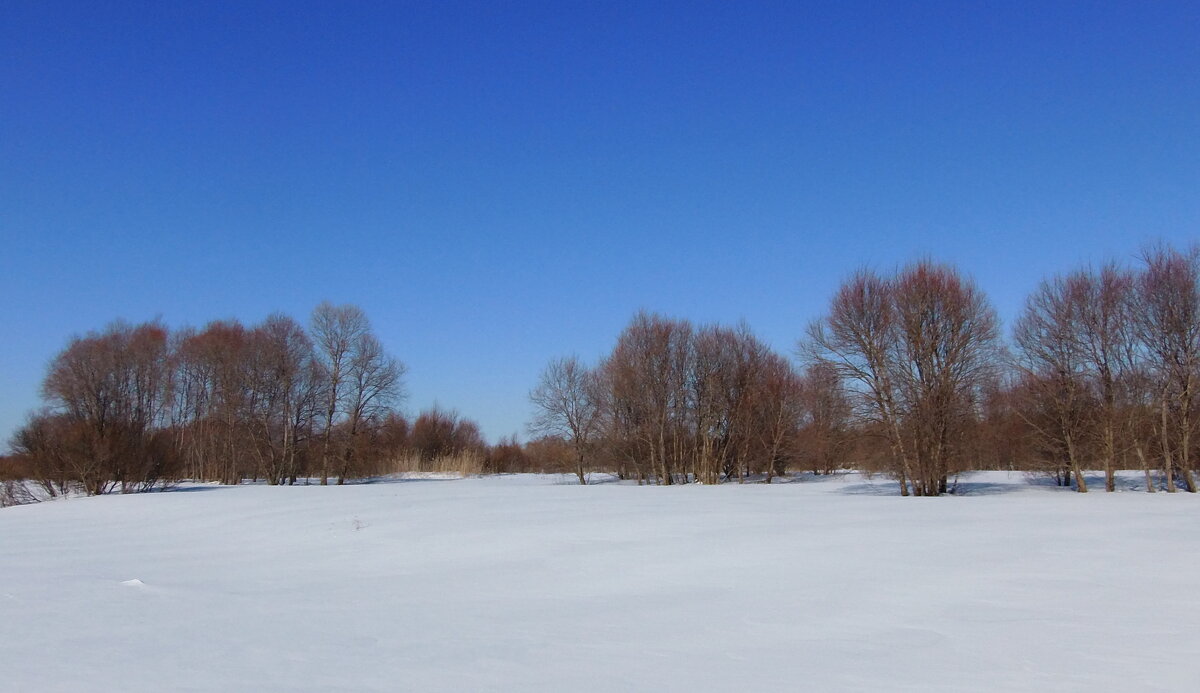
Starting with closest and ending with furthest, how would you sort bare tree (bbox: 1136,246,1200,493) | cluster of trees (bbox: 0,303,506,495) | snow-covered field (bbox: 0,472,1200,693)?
snow-covered field (bbox: 0,472,1200,693)
bare tree (bbox: 1136,246,1200,493)
cluster of trees (bbox: 0,303,506,495)

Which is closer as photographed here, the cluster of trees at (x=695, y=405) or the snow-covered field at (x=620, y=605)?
the snow-covered field at (x=620, y=605)

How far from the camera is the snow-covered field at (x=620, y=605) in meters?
6.29

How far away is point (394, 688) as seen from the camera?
5.95m

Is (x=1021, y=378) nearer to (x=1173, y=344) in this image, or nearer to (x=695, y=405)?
(x=1173, y=344)

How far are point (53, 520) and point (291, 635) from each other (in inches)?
804

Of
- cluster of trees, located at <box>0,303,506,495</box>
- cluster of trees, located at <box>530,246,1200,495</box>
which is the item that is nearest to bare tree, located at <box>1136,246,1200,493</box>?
cluster of trees, located at <box>530,246,1200,495</box>

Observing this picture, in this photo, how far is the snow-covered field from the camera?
6.29 metres

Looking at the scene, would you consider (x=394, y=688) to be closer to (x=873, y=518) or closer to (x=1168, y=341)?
(x=873, y=518)

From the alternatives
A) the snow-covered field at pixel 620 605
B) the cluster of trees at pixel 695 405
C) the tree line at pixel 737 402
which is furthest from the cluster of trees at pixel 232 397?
the snow-covered field at pixel 620 605

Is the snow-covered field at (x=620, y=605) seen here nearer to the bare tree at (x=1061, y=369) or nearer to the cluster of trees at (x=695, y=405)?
the bare tree at (x=1061, y=369)

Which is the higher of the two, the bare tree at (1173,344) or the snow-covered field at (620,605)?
the bare tree at (1173,344)

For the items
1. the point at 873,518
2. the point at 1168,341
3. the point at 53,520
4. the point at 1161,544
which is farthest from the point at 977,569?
the point at 1168,341

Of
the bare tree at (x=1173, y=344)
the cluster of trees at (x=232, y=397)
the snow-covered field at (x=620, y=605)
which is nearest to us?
the snow-covered field at (x=620, y=605)

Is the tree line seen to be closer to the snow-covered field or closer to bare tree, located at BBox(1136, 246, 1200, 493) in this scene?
bare tree, located at BBox(1136, 246, 1200, 493)
